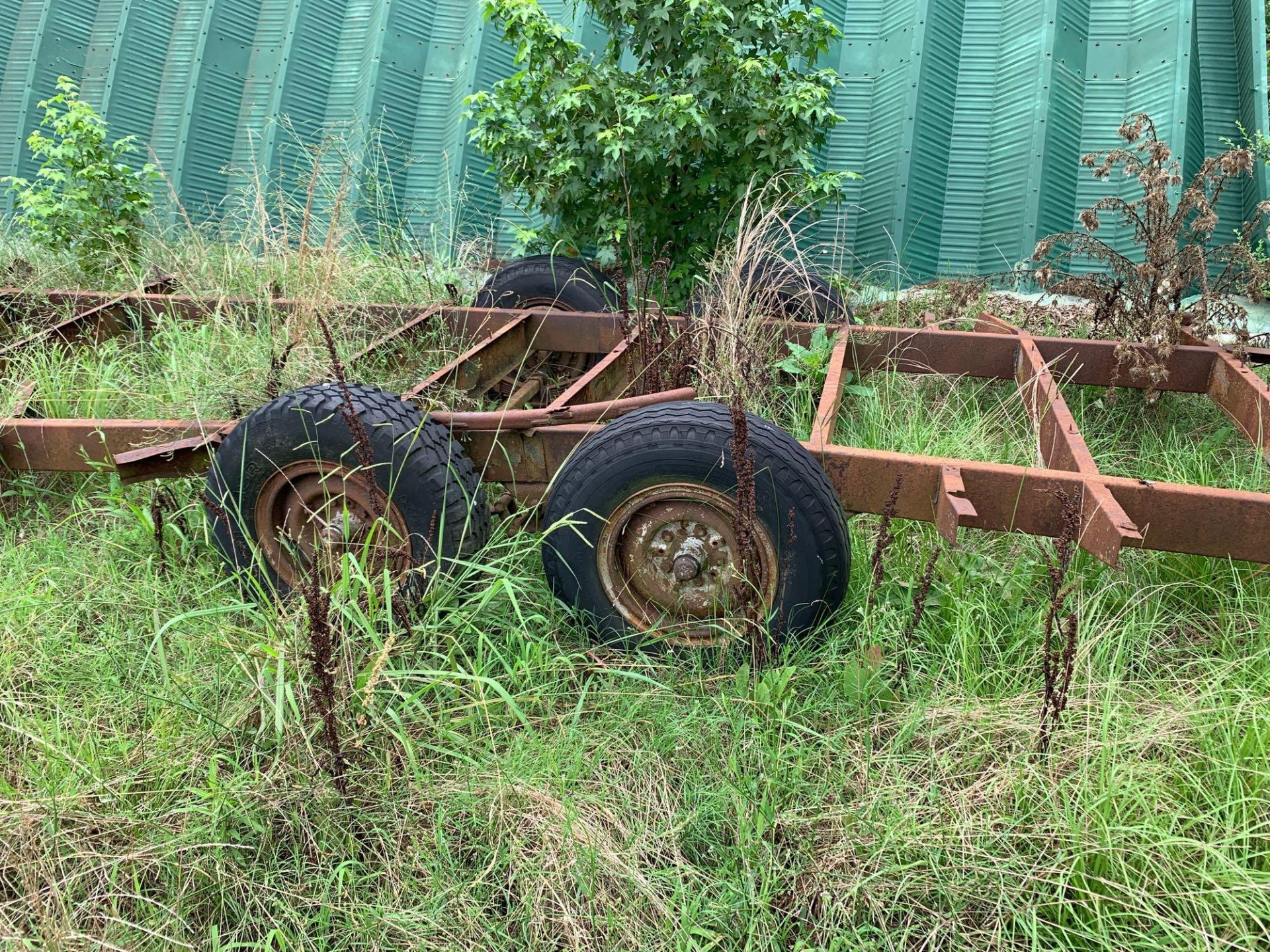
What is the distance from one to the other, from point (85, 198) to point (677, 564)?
20.2 ft

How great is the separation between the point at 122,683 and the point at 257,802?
0.70m

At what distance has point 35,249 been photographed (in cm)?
713

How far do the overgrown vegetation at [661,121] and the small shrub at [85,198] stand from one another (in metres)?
2.83

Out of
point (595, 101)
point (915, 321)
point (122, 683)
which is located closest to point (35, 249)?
point (595, 101)

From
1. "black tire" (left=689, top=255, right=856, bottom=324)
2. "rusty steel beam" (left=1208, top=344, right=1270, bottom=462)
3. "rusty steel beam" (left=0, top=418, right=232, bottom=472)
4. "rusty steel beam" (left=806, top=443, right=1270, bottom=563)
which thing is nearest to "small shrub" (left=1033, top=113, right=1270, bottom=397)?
"rusty steel beam" (left=1208, top=344, right=1270, bottom=462)

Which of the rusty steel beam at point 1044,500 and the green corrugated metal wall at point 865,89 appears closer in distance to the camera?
the rusty steel beam at point 1044,500

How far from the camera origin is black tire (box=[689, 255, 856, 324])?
4664mm

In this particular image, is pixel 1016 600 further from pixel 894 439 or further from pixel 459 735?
pixel 459 735

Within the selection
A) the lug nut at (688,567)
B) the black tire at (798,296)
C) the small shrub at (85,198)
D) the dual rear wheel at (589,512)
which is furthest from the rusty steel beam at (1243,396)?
the small shrub at (85,198)

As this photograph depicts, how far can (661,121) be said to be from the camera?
5.46 metres

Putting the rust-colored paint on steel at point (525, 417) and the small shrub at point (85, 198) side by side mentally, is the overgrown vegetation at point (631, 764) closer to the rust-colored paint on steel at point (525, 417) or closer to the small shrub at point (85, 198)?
the rust-colored paint on steel at point (525, 417)

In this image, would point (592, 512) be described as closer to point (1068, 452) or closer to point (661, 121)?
point (1068, 452)

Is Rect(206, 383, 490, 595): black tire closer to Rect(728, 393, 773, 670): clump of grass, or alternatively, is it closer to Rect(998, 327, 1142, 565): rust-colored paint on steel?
Rect(728, 393, 773, 670): clump of grass

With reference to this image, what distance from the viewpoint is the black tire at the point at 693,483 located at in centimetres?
254
